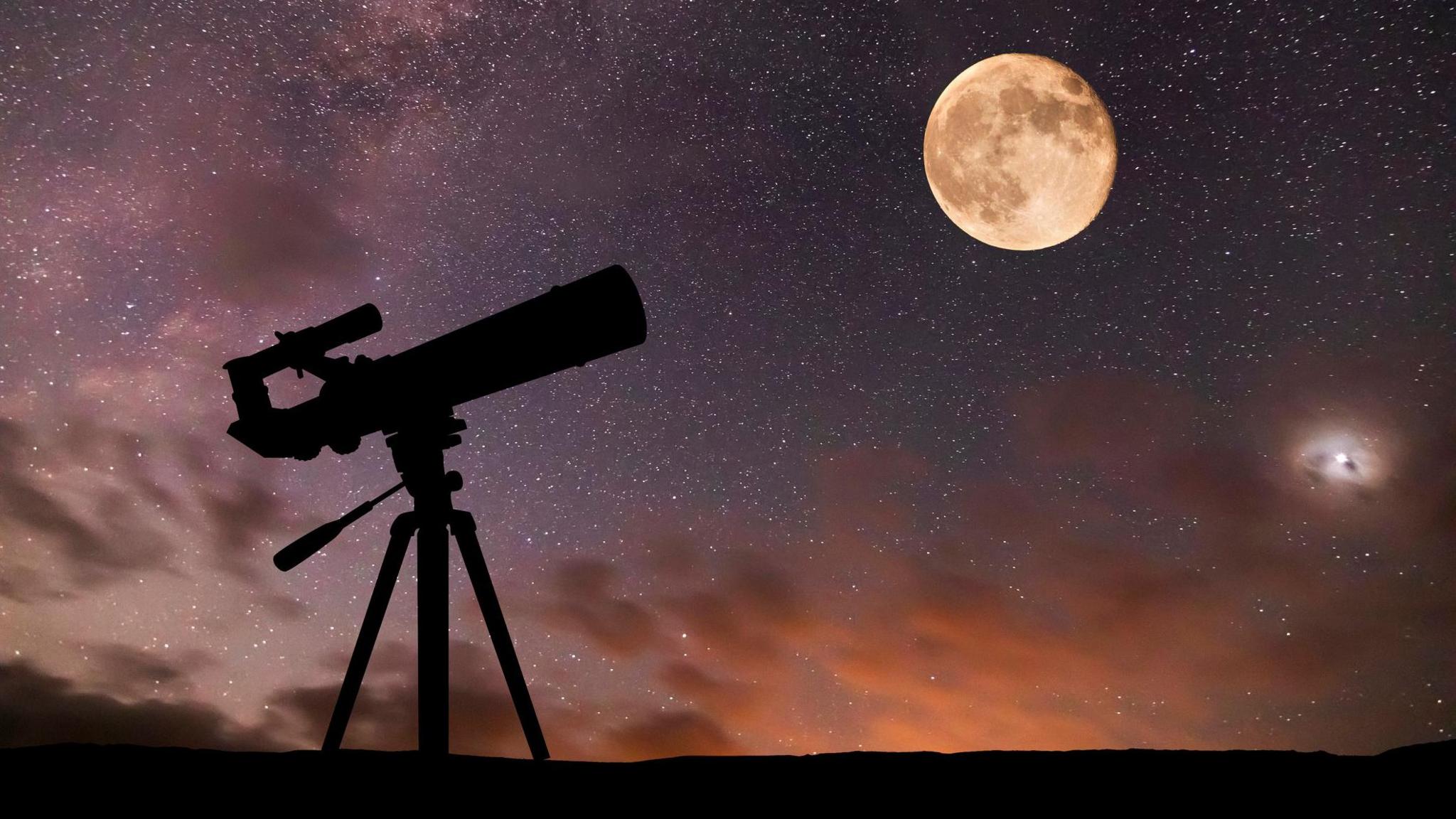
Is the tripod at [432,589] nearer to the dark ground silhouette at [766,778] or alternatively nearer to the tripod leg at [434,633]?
the tripod leg at [434,633]

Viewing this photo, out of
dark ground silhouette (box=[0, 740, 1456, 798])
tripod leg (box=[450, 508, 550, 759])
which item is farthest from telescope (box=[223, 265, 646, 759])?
dark ground silhouette (box=[0, 740, 1456, 798])

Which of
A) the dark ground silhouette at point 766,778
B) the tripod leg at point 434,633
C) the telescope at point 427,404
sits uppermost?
the telescope at point 427,404

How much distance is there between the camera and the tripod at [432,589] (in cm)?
225

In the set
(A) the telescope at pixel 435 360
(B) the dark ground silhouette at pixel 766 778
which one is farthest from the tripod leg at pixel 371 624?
(B) the dark ground silhouette at pixel 766 778

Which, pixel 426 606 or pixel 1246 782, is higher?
pixel 426 606

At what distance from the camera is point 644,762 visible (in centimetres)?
131

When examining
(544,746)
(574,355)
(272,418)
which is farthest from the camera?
(272,418)

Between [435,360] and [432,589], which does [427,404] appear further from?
[432,589]

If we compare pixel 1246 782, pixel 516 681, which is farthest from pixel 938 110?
pixel 1246 782

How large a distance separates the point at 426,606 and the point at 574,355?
3.24 ft

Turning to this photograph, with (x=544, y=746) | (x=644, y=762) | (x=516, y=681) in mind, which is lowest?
(x=644, y=762)

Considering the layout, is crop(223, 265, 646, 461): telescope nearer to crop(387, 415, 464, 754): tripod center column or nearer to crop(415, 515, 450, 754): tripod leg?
crop(387, 415, 464, 754): tripod center column

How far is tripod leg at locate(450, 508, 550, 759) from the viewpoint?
2377 millimetres

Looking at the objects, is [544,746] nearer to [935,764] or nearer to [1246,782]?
[935,764]
